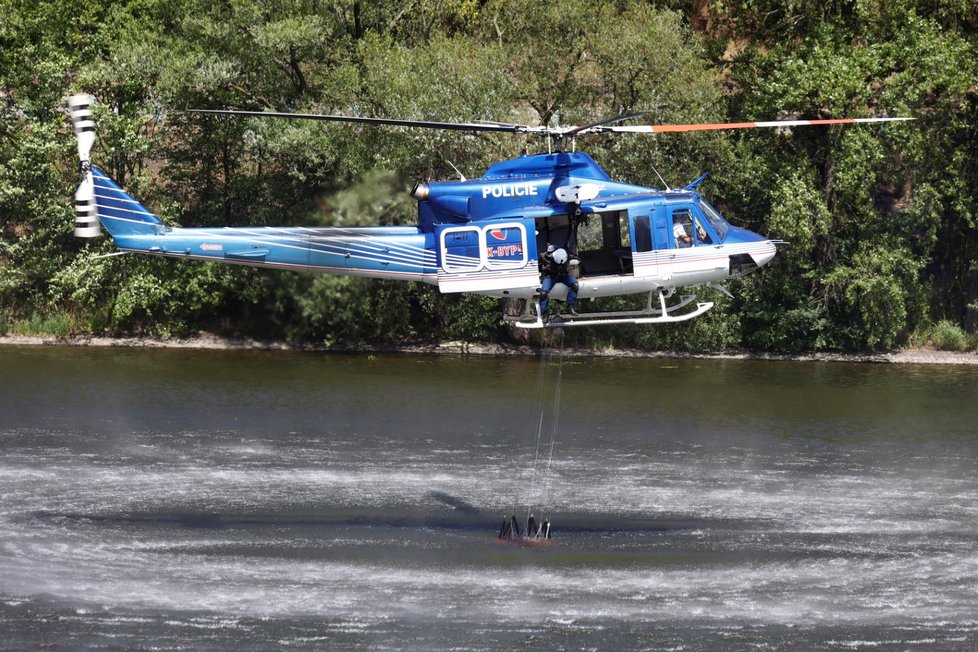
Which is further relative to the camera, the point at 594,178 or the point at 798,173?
the point at 798,173

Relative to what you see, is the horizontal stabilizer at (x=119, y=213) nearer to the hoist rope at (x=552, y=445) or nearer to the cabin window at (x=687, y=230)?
the hoist rope at (x=552, y=445)

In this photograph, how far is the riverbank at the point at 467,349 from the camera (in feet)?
113

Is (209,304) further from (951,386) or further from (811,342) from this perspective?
(951,386)

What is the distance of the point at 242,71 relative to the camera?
34.6 m

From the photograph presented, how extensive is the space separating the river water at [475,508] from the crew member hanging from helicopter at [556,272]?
3.64 meters

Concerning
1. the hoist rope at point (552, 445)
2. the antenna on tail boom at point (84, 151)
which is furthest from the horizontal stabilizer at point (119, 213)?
the hoist rope at point (552, 445)

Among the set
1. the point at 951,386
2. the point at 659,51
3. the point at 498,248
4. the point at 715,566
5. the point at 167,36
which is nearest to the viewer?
the point at 715,566

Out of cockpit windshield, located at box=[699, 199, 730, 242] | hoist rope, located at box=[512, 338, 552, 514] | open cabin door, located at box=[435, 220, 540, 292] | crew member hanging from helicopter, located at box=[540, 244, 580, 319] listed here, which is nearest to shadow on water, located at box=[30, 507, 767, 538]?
hoist rope, located at box=[512, 338, 552, 514]

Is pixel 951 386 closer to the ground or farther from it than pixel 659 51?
closer to the ground

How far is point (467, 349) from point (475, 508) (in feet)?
45.8

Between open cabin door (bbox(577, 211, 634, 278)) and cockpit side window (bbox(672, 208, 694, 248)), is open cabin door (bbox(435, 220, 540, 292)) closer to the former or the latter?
open cabin door (bbox(577, 211, 634, 278))

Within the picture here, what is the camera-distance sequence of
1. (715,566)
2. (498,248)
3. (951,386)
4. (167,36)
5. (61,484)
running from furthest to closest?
(167,36) → (951,386) → (61,484) → (498,248) → (715,566)

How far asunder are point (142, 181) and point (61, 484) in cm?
1381

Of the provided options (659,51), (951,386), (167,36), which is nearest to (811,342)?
(951,386)
